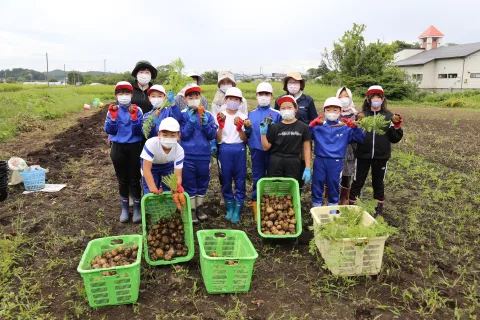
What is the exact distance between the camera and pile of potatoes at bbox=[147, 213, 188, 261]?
3793 millimetres

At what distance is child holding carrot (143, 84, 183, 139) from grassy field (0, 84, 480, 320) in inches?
54.3

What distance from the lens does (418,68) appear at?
4053cm

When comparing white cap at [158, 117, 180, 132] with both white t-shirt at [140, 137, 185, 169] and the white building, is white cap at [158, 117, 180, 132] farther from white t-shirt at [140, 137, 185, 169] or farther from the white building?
the white building

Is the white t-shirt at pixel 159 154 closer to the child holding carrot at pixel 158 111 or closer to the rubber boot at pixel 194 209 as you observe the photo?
the child holding carrot at pixel 158 111

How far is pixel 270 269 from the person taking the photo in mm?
3811

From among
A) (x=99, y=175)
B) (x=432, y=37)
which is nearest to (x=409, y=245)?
(x=99, y=175)

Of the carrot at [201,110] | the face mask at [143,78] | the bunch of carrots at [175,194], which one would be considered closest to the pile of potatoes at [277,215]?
the bunch of carrots at [175,194]

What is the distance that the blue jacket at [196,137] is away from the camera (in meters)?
4.47

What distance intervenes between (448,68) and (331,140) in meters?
40.9

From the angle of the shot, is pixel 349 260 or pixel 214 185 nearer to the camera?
pixel 349 260

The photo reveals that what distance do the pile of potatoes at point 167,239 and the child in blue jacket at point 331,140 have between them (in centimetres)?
189

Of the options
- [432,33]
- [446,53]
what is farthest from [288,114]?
[432,33]

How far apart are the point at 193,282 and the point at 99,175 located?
451 centimetres

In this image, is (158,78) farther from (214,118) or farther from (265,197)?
(265,197)
